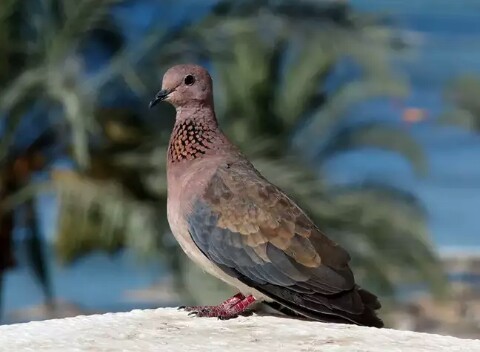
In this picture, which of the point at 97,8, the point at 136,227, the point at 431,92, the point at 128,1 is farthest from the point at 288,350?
the point at 431,92

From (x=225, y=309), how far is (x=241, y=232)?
0.78 ft

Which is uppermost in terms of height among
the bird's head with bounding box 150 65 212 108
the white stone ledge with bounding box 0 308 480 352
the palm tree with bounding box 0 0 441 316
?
the palm tree with bounding box 0 0 441 316

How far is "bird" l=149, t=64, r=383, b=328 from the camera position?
3008 mm

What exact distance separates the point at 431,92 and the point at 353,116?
1.18 metres

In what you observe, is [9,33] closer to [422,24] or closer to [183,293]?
[183,293]

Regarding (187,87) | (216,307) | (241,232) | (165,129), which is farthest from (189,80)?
(165,129)

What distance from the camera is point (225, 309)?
3096mm

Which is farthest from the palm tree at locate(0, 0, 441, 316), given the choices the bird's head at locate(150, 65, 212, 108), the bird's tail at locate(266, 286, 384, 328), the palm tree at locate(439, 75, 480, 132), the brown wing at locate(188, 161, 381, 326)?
the bird's tail at locate(266, 286, 384, 328)

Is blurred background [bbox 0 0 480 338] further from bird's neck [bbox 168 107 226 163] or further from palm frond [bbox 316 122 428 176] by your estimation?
bird's neck [bbox 168 107 226 163]

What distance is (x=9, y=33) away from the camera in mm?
7172

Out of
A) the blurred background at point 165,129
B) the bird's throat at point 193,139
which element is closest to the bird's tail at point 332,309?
the bird's throat at point 193,139

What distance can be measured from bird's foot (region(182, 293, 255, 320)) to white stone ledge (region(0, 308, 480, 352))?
4 centimetres

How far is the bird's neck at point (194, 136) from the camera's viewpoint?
128 inches

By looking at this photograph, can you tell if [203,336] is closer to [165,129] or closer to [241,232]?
[241,232]
